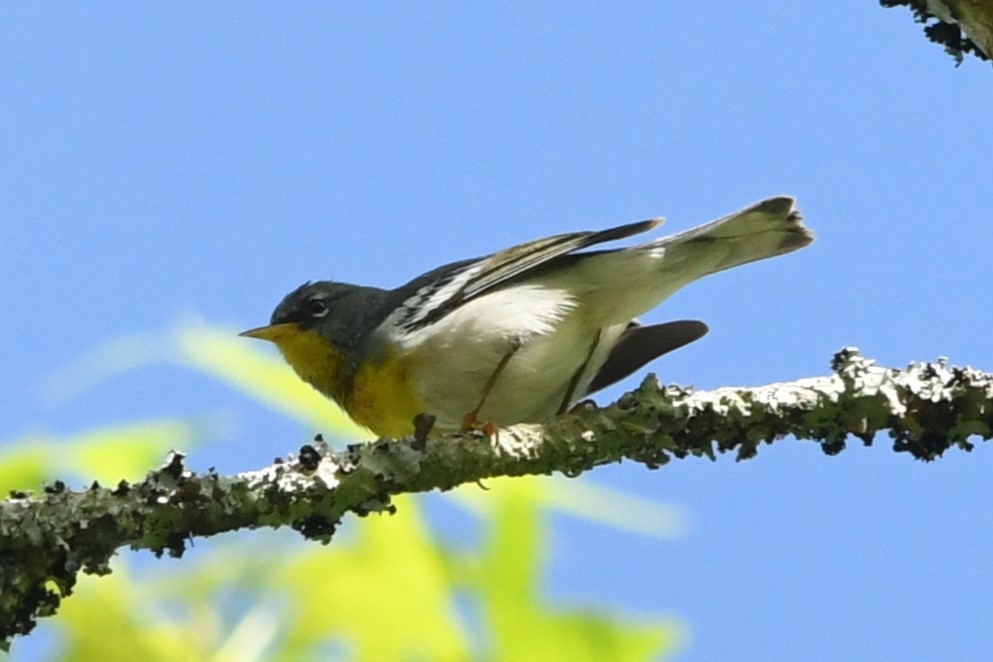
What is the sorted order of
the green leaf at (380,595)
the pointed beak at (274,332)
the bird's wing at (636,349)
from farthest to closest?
the pointed beak at (274,332)
the bird's wing at (636,349)
the green leaf at (380,595)

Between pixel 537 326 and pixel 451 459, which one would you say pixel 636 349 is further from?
pixel 451 459

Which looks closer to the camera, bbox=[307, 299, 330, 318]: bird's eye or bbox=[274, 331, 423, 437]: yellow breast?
bbox=[274, 331, 423, 437]: yellow breast

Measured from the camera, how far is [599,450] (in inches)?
117

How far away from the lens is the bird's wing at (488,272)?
4.34m

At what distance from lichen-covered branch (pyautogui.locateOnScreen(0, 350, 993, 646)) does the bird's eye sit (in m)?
2.40

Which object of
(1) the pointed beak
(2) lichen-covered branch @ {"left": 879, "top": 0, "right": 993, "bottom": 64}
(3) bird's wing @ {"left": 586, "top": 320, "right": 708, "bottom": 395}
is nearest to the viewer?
(2) lichen-covered branch @ {"left": 879, "top": 0, "right": 993, "bottom": 64}

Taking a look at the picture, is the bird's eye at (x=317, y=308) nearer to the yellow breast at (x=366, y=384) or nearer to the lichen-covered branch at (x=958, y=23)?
the yellow breast at (x=366, y=384)

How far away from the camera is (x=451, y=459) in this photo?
9.41ft

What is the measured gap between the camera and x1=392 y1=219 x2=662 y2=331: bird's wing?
4.34m

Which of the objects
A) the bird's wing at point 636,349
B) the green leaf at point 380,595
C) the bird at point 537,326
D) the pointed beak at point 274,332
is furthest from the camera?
the pointed beak at point 274,332

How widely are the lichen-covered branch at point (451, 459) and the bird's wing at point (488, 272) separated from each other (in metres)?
1.33

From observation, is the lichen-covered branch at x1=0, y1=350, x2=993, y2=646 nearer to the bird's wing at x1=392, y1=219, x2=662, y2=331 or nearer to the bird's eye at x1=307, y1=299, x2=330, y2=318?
the bird's wing at x1=392, y1=219, x2=662, y2=331

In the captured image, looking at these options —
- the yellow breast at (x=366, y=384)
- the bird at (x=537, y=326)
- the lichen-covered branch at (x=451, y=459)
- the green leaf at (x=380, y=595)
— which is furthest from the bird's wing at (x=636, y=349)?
the lichen-covered branch at (x=451, y=459)

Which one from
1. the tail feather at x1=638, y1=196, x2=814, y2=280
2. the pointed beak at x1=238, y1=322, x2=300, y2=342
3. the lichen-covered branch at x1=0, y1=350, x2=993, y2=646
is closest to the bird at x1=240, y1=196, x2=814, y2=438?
the tail feather at x1=638, y1=196, x2=814, y2=280
